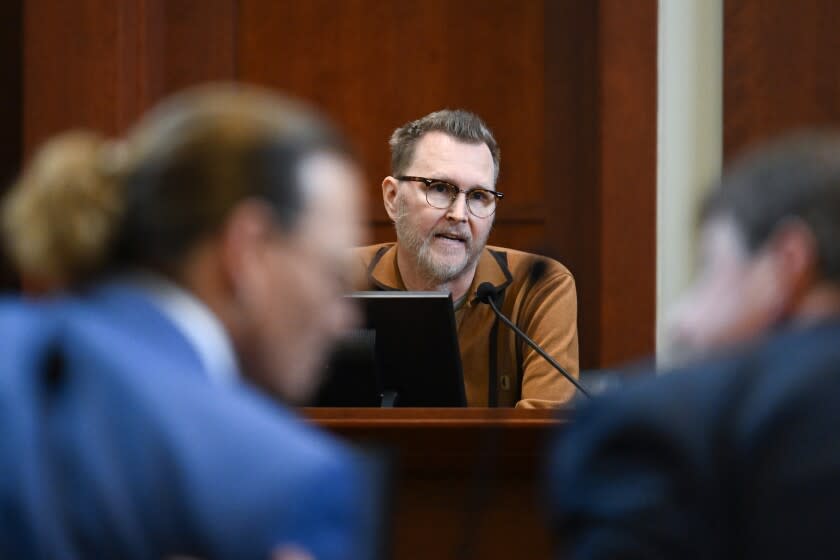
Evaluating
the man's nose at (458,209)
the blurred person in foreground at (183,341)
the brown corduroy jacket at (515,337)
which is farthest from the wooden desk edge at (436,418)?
the man's nose at (458,209)

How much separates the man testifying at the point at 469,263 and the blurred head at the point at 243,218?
198 centimetres

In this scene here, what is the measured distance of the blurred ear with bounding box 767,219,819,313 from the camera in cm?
125

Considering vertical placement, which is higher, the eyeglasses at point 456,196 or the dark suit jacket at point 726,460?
the eyeglasses at point 456,196

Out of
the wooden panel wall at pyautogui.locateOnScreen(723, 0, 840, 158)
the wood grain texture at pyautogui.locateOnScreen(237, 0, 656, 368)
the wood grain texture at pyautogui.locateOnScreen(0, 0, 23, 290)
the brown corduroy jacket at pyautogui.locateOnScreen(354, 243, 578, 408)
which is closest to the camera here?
the brown corduroy jacket at pyautogui.locateOnScreen(354, 243, 578, 408)

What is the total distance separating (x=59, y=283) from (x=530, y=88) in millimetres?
3155

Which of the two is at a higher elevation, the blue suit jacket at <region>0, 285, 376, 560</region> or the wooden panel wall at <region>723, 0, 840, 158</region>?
the wooden panel wall at <region>723, 0, 840, 158</region>

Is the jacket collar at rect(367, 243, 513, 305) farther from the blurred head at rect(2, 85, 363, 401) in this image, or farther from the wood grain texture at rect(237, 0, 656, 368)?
the blurred head at rect(2, 85, 363, 401)

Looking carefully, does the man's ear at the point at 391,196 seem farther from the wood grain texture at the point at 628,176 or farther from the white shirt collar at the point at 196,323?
the white shirt collar at the point at 196,323

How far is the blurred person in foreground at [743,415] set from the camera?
3.84 ft

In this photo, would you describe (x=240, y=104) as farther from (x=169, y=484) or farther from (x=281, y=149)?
(x=169, y=484)

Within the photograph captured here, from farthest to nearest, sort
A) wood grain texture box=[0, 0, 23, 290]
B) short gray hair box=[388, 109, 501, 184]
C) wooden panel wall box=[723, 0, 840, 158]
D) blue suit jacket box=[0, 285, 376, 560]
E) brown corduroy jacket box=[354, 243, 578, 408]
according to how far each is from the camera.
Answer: wood grain texture box=[0, 0, 23, 290] < wooden panel wall box=[723, 0, 840, 158] < short gray hair box=[388, 109, 501, 184] < brown corduroy jacket box=[354, 243, 578, 408] < blue suit jacket box=[0, 285, 376, 560]

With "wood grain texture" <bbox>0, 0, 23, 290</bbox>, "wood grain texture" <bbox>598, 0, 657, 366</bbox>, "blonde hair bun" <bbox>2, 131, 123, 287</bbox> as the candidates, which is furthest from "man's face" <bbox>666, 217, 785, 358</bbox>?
"wood grain texture" <bbox>0, 0, 23, 290</bbox>

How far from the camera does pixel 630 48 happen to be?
4.10 meters

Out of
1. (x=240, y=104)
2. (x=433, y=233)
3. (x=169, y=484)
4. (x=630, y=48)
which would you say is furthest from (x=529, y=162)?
(x=169, y=484)
